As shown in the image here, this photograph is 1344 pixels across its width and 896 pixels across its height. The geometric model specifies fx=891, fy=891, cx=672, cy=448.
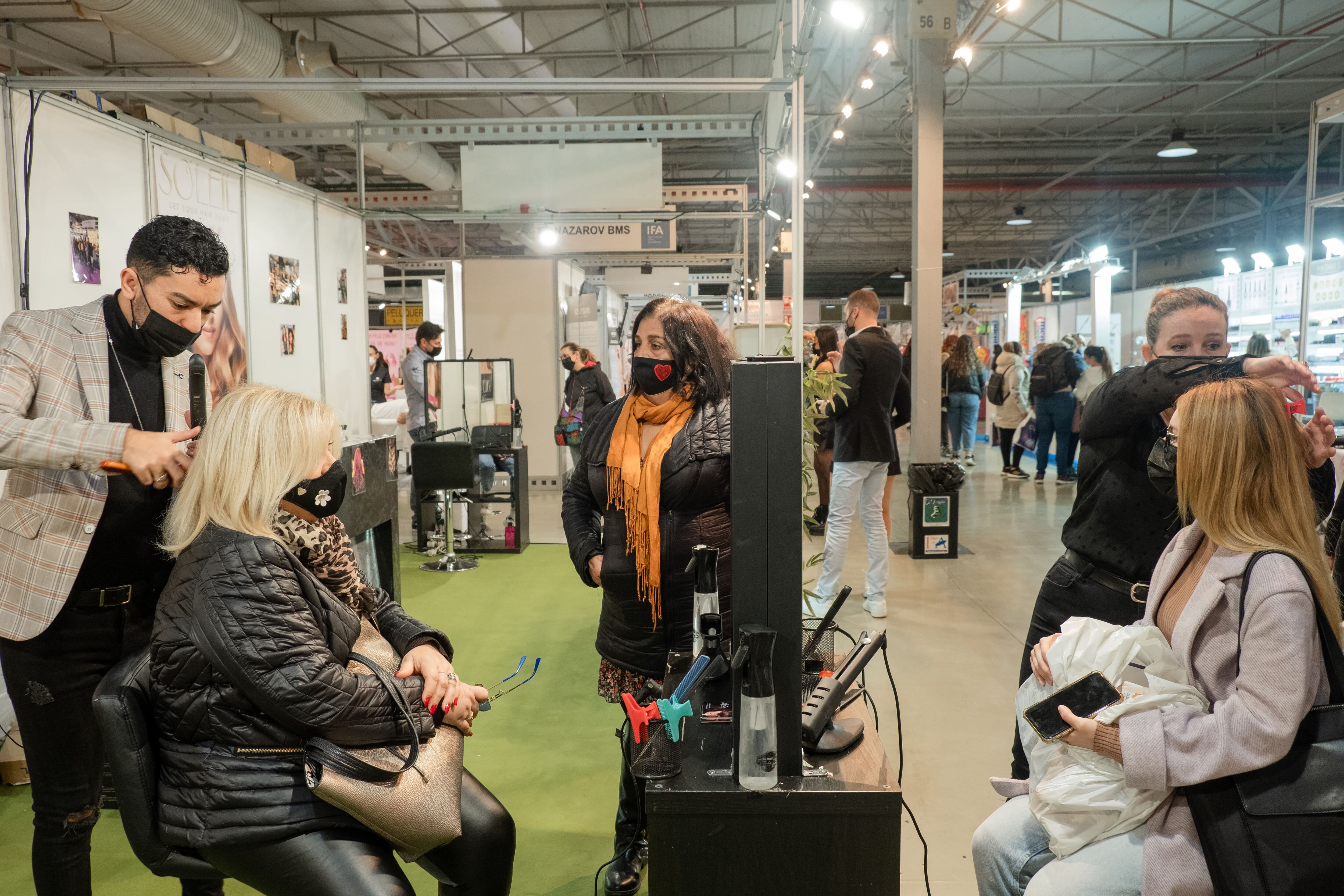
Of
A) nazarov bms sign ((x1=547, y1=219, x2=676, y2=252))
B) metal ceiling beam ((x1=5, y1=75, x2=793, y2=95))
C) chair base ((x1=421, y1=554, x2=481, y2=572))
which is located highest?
nazarov bms sign ((x1=547, y1=219, x2=676, y2=252))

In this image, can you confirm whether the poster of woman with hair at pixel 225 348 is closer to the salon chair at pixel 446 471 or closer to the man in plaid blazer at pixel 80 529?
the man in plaid blazer at pixel 80 529

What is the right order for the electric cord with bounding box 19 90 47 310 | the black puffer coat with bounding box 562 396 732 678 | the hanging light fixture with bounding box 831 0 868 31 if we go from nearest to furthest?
the black puffer coat with bounding box 562 396 732 678 < the electric cord with bounding box 19 90 47 310 < the hanging light fixture with bounding box 831 0 868 31

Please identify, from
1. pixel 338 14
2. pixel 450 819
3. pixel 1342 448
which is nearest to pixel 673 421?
pixel 450 819

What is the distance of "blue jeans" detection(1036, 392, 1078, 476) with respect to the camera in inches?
372

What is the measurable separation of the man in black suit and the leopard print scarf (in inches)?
123

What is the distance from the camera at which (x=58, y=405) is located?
5.82 feet

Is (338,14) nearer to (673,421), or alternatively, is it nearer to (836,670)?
(673,421)

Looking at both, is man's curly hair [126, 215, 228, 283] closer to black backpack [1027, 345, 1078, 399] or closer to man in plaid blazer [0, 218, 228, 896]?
man in plaid blazer [0, 218, 228, 896]

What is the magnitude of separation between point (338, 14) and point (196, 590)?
7151mm

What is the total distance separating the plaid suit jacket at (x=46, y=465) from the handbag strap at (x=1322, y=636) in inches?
76.9

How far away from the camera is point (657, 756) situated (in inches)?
58.1

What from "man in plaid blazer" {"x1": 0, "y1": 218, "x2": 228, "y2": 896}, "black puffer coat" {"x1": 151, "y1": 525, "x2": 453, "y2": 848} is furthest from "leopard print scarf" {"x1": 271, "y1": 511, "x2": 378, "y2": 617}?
"man in plaid blazer" {"x1": 0, "y1": 218, "x2": 228, "y2": 896}

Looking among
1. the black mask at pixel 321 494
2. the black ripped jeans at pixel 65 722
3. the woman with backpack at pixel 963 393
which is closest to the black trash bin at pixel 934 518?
the woman with backpack at pixel 963 393

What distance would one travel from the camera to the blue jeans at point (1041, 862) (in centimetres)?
140
